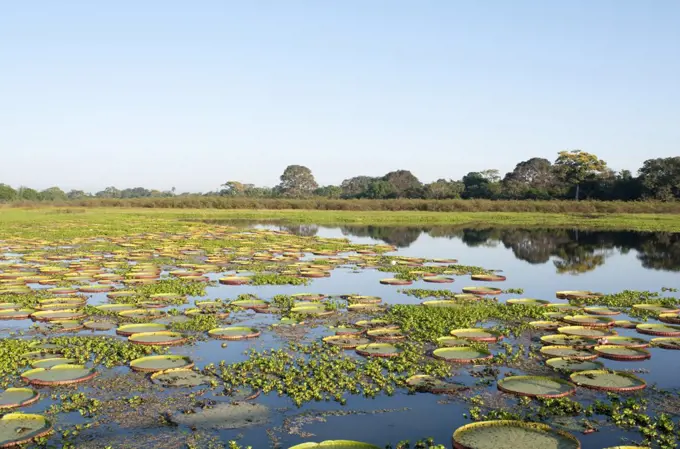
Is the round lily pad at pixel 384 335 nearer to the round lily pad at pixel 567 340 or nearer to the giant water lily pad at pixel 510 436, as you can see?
the round lily pad at pixel 567 340

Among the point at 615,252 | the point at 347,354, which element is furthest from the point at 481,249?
the point at 347,354

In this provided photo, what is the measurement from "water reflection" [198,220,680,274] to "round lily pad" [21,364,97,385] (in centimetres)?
1694

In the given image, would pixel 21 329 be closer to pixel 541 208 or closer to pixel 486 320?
pixel 486 320

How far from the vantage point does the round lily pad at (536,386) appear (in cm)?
753

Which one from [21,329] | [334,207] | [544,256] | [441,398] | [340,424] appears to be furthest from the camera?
[334,207]

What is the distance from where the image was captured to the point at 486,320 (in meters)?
12.0

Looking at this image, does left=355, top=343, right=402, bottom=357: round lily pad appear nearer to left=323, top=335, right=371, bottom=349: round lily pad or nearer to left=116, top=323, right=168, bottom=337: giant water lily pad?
left=323, top=335, right=371, bottom=349: round lily pad

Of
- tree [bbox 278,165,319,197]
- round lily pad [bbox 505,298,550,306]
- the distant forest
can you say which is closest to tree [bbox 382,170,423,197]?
the distant forest

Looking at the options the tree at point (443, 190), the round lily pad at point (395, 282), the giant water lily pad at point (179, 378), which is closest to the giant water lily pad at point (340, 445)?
the giant water lily pad at point (179, 378)

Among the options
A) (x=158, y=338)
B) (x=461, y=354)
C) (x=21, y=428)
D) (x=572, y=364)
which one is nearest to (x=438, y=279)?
(x=461, y=354)

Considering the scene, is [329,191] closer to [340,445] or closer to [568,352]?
[568,352]

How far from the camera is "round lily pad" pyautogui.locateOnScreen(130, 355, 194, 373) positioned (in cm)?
844

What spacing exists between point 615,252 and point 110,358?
2391 cm

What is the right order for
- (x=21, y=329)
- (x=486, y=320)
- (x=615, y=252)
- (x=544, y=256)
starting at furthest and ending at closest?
(x=615, y=252), (x=544, y=256), (x=486, y=320), (x=21, y=329)
